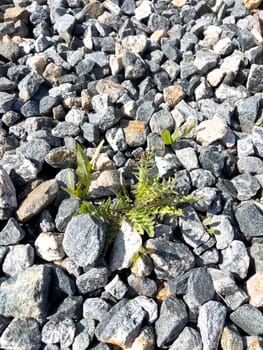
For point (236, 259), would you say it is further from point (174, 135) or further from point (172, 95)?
point (172, 95)

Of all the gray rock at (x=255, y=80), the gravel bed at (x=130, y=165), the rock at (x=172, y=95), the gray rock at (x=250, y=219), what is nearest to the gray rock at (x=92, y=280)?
the gravel bed at (x=130, y=165)

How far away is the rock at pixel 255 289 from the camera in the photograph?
182 centimetres

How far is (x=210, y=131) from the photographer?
2395 millimetres

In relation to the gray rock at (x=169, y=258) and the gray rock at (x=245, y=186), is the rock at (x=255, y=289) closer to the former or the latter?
the gray rock at (x=169, y=258)

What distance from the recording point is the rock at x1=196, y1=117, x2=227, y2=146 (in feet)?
7.79

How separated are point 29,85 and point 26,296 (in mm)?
1337

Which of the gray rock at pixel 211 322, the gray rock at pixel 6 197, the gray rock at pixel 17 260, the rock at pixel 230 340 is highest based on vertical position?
the gray rock at pixel 6 197

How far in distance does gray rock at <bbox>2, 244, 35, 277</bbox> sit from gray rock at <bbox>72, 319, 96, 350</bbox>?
33cm

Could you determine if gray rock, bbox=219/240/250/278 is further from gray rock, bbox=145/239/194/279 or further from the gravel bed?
gray rock, bbox=145/239/194/279

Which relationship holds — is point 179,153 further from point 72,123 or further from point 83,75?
point 83,75

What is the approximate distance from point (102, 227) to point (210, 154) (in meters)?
0.74

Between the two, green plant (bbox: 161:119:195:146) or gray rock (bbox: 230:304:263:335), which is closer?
gray rock (bbox: 230:304:263:335)

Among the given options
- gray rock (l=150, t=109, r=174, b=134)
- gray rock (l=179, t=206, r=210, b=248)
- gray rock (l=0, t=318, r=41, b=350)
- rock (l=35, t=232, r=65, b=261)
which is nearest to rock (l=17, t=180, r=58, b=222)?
rock (l=35, t=232, r=65, b=261)

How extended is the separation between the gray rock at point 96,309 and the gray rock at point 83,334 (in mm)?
23
